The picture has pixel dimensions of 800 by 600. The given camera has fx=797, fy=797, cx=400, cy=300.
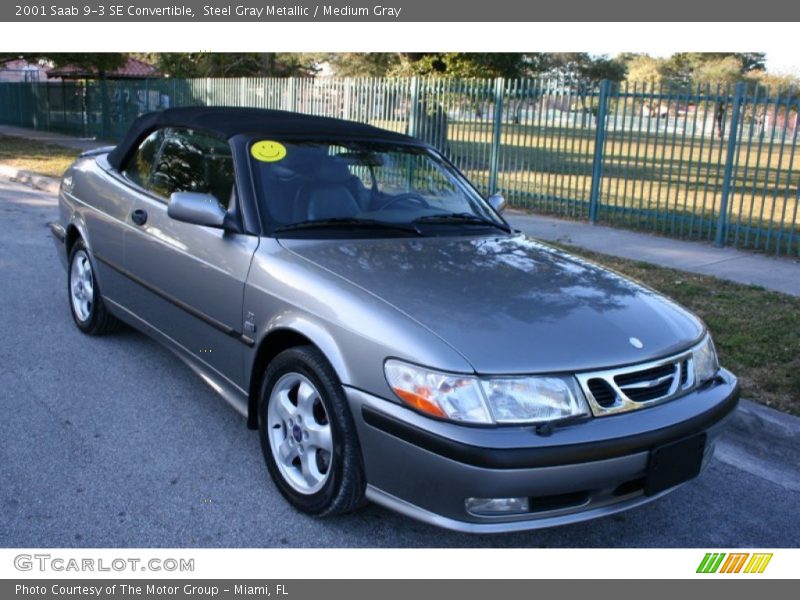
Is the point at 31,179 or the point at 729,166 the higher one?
the point at 729,166

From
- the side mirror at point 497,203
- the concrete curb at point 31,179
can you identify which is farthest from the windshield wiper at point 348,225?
the concrete curb at point 31,179

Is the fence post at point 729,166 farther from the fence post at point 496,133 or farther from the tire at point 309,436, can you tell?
the tire at point 309,436

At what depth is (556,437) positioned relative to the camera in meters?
2.73

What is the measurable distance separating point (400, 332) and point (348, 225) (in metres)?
1.17

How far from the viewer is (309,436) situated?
3283mm

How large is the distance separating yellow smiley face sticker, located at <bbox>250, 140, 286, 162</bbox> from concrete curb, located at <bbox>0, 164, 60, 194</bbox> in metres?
10.7

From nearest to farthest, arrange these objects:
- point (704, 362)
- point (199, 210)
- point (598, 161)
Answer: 1. point (704, 362)
2. point (199, 210)
3. point (598, 161)

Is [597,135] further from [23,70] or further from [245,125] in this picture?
[23,70]

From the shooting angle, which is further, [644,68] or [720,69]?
[644,68]

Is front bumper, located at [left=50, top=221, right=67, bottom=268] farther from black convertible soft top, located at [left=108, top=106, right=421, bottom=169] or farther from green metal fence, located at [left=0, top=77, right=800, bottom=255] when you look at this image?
green metal fence, located at [left=0, top=77, right=800, bottom=255]

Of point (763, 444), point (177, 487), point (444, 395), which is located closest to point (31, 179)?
point (177, 487)

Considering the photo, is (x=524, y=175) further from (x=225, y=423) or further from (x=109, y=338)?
(x=225, y=423)

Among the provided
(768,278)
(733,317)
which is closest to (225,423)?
(733,317)

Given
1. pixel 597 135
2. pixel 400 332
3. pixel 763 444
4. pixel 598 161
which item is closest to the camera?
pixel 400 332
